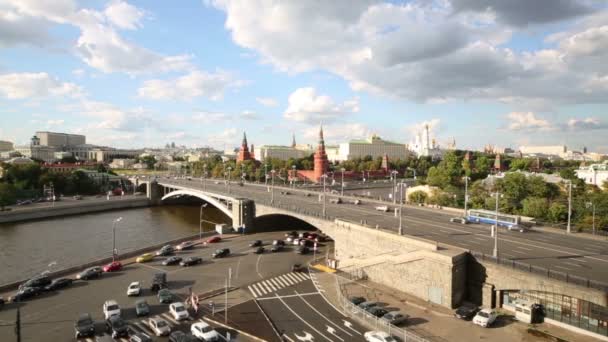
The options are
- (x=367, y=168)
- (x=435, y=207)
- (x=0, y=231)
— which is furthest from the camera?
(x=367, y=168)

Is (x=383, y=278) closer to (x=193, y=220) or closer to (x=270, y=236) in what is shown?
(x=270, y=236)

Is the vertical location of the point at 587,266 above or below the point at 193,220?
above

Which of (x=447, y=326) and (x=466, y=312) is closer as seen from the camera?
(x=447, y=326)

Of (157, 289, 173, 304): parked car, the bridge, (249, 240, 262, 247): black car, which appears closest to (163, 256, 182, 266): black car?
(249, 240, 262, 247): black car

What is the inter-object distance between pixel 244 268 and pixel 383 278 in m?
12.8

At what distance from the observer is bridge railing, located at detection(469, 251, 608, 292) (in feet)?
64.2

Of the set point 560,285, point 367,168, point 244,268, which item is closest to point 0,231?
point 244,268

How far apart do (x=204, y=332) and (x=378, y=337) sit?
9377mm

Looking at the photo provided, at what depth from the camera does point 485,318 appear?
70.8 ft

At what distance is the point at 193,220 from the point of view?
227 feet

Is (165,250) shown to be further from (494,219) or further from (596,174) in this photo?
(596,174)

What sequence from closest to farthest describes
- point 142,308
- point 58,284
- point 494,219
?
point 142,308 < point 58,284 < point 494,219

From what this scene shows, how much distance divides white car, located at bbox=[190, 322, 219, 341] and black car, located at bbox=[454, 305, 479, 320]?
564 inches

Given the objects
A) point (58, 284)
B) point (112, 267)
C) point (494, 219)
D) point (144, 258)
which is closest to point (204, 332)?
point (58, 284)
